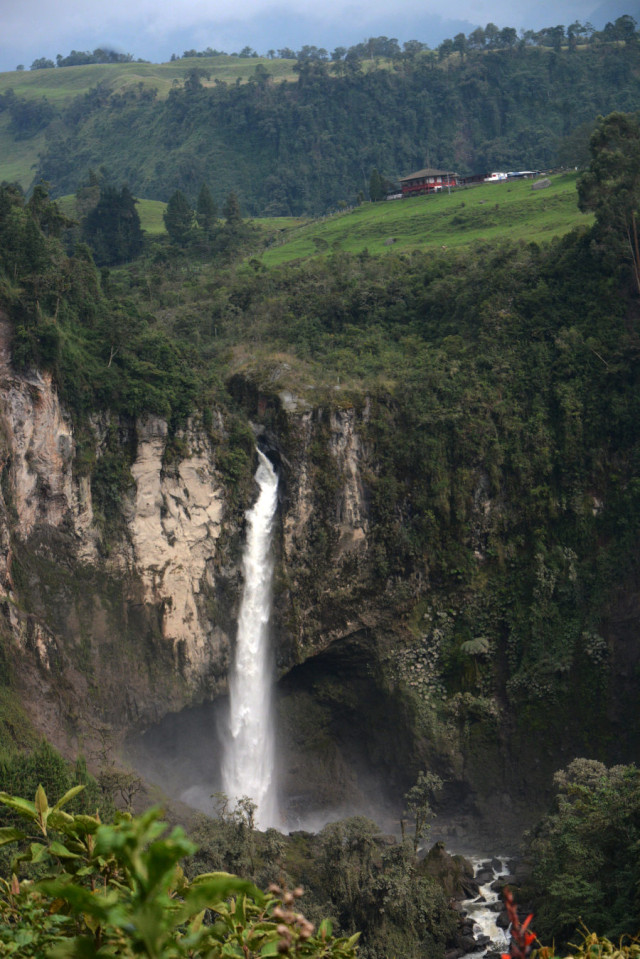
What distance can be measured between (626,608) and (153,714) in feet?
51.1

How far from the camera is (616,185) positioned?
34781mm

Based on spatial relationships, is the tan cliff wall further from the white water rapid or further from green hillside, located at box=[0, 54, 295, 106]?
green hillside, located at box=[0, 54, 295, 106]

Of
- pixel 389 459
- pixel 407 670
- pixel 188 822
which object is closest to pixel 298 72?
pixel 389 459

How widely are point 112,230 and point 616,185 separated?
30.5 metres

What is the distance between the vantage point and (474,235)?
4888 cm

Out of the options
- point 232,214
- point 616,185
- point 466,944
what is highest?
point 232,214

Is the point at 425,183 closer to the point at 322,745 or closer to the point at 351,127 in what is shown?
the point at 351,127

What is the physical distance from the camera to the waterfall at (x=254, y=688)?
31.8 m

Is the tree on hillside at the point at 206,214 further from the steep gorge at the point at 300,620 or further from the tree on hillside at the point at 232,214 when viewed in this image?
the steep gorge at the point at 300,620

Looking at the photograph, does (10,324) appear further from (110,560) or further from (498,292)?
(498,292)

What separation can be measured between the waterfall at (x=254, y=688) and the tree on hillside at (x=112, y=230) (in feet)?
88.9

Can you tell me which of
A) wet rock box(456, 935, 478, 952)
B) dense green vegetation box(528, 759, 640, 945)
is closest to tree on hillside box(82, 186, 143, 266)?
dense green vegetation box(528, 759, 640, 945)

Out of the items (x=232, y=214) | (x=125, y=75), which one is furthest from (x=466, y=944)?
(x=125, y=75)

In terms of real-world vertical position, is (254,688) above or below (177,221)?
below
